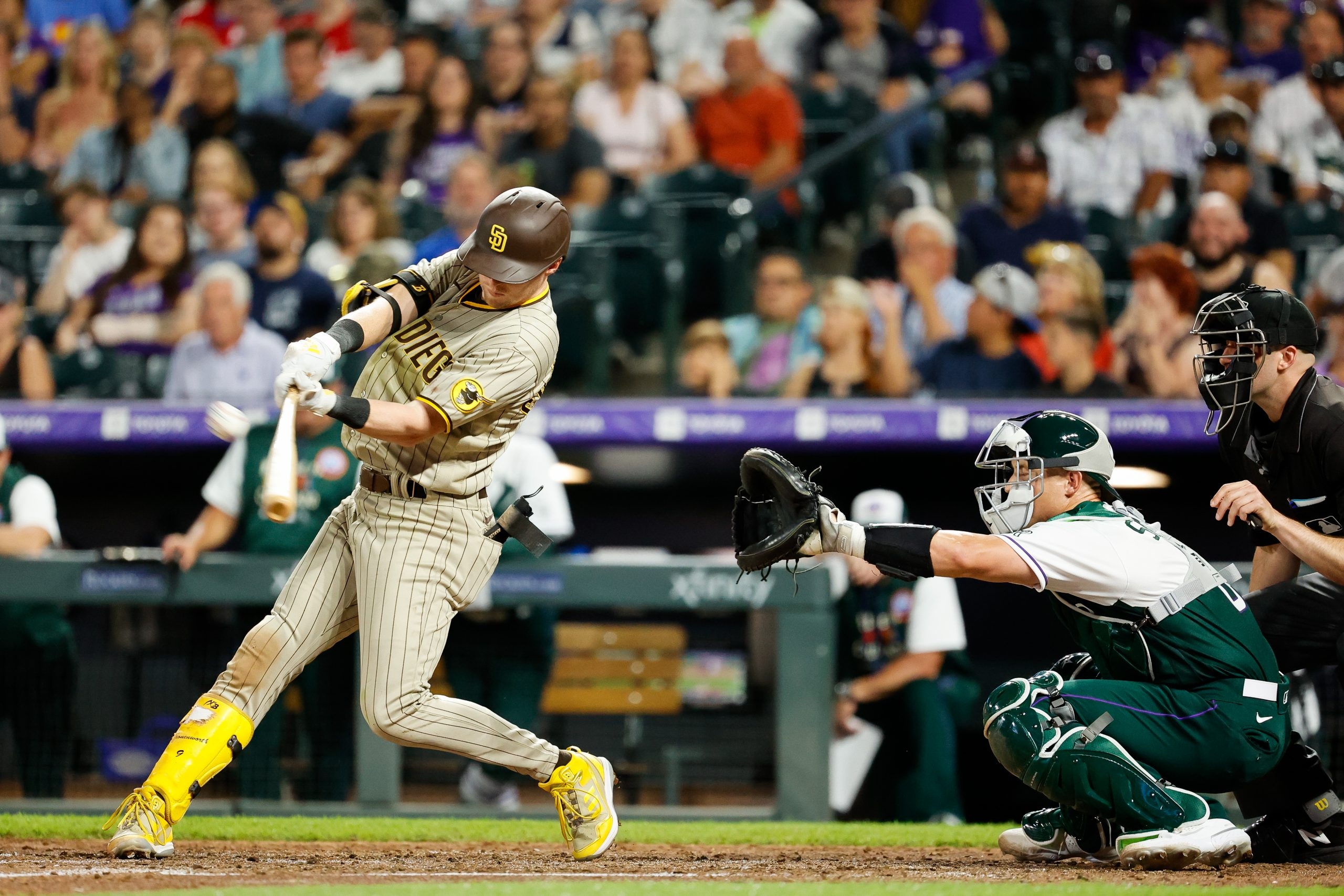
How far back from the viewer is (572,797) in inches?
150

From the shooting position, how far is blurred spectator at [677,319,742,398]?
22.8 feet

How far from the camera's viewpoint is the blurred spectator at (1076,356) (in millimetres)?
6562

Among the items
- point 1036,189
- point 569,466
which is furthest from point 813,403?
point 1036,189

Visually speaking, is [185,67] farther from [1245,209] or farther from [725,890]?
[725,890]

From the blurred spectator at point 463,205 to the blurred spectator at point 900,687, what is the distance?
106 inches

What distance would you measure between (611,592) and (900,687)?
1237mm

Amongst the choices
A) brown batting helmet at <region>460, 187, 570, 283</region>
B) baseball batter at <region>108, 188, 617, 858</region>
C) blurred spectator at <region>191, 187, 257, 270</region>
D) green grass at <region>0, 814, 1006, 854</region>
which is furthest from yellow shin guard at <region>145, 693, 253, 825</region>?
blurred spectator at <region>191, 187, 257, 270</region>

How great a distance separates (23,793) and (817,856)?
2955mm

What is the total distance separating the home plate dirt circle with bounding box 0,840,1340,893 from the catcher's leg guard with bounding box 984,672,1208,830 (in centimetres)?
14

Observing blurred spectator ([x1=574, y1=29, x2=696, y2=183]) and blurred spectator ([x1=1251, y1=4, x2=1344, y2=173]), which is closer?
blurred spectator ([x1=1251, y1=4, x2=1344, y2=173])

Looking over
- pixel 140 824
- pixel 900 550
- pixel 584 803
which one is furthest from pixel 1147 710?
pixel 140 824

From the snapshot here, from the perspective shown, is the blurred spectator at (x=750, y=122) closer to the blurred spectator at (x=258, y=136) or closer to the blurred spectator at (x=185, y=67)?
the blurred spectator at (x=258, y=136)

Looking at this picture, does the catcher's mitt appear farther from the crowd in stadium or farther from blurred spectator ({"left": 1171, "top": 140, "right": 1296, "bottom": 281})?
blurred spectator ({"left": 1171, "top": 140, "right": 1296, "bottom": 281})

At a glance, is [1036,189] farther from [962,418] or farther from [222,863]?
[222,863]
